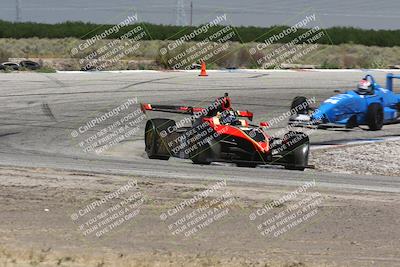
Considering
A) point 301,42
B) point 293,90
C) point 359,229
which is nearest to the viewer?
point 359,229

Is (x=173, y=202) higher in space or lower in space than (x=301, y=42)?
higher

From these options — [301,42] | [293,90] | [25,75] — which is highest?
[25,75]

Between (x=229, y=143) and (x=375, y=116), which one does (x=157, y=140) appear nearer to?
(x=229, y=143)

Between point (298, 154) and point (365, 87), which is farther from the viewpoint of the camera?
point (365, 87)

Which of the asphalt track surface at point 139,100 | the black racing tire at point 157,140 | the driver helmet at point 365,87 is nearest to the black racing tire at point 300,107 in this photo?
the asphalt track surface at point 139,100

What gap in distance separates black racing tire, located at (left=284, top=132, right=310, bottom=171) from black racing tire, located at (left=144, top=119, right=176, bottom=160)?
2.30 meters

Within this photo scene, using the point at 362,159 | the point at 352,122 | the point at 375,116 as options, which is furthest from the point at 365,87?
the point at 362,159

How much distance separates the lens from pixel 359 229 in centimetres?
1000

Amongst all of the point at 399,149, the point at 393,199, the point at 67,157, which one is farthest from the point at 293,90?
the point at 393,199

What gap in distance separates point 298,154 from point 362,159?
2.35m

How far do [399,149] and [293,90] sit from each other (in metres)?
11.4

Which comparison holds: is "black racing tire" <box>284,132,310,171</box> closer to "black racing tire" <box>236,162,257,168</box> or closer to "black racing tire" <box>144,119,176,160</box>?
"black racing tire" <box>236,162,257,168</box>

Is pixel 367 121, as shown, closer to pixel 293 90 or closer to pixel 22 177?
pixel 293 90

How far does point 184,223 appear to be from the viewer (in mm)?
9898
